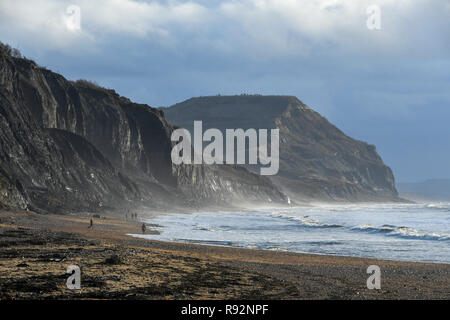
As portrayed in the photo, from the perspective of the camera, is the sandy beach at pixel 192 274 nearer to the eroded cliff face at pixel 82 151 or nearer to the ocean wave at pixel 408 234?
the ocean wave at pixel 408 234

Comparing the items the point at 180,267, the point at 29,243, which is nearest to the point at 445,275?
the point at 180,267

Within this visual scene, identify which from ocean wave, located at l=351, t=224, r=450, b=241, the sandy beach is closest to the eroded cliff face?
the sandy beach

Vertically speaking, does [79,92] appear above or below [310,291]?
above

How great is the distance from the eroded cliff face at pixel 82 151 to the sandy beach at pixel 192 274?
2637 cm

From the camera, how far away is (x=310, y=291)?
63.0 feet

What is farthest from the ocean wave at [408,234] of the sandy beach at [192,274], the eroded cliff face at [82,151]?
the eroded cliff face at [82,151]

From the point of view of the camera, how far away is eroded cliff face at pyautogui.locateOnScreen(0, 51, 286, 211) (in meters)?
63.8

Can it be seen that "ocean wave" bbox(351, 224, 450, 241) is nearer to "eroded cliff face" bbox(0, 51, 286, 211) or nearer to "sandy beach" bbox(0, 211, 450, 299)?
"sandy beach" bbox(0, 211, 450, 299)

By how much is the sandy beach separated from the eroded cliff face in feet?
86.5

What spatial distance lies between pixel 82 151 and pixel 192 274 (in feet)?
234

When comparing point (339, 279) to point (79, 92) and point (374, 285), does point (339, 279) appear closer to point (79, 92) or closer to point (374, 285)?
point (374, 285)

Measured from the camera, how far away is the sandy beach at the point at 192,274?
17406 millimetres
